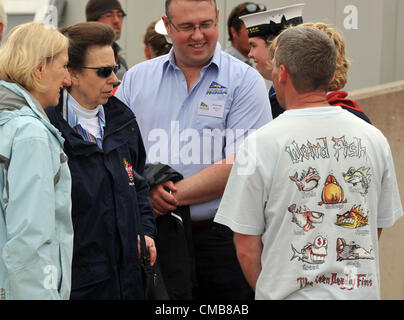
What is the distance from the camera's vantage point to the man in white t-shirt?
2.82 m

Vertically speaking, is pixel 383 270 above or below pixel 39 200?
below

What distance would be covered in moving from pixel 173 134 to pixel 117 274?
1.01 meters

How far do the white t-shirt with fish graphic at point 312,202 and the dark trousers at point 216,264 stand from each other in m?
1.08

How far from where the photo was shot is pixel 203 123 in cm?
400

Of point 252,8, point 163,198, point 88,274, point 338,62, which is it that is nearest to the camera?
point 88,274

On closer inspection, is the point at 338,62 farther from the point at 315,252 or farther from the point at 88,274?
the point at 88,274

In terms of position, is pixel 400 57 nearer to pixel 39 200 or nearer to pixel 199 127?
pixel 199 127

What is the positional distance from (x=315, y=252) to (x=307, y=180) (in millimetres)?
290

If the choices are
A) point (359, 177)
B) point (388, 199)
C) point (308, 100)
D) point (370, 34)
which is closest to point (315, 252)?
point (359, 177)

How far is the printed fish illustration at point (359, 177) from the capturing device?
2839 millimetres

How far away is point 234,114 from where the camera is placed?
3.99 metres

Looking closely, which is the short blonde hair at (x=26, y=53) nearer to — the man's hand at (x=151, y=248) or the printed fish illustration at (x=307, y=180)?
the man's hand at (x=151, y=248)

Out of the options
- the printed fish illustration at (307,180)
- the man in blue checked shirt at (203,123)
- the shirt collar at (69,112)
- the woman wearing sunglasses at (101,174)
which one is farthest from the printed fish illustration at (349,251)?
the shirt collar at (69,112)
